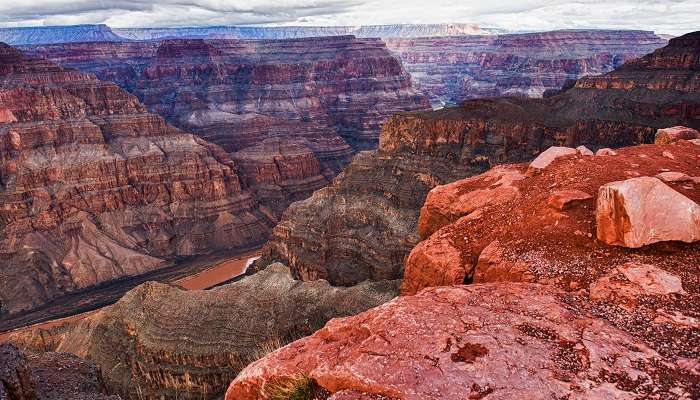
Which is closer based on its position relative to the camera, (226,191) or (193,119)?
(226,191)

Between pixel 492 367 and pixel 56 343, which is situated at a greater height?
pixel 492 367

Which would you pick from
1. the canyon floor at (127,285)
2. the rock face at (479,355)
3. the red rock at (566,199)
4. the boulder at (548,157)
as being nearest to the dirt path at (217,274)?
the canyon floor at (127,285)

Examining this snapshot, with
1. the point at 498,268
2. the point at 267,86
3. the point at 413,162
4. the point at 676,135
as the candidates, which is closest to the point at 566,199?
the point at 498,268

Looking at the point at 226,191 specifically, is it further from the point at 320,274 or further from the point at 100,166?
the point at 320,274

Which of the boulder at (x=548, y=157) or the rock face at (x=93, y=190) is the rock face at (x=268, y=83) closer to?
the rock face at (x=93, y=190)

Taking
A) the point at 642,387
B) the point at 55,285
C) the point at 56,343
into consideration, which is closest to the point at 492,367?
the point at 642,387

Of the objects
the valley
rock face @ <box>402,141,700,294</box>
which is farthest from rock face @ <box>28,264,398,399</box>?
rock face @ <box>402,141,700,294</box>

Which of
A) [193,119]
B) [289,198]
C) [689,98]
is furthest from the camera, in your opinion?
[193,119]
